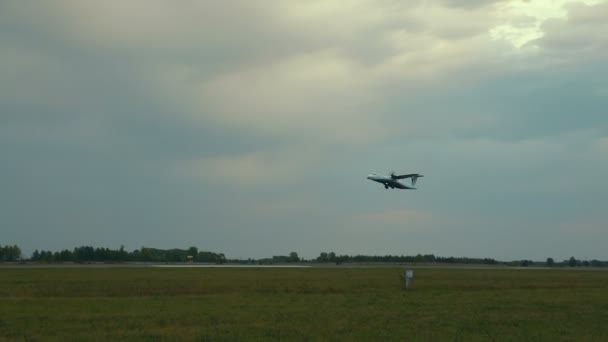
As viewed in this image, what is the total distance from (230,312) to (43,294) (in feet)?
47.1

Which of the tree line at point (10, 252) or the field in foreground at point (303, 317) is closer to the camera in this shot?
the field in foreground at point (303, 317)

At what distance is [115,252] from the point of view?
170 m

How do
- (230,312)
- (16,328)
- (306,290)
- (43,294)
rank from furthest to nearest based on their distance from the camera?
(306,290), (43,294), (230,312), (16,328)

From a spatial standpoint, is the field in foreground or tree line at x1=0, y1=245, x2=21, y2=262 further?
tree line at x1=0, y1=245, x2=21, y2=262

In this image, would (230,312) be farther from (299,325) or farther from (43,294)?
(43,294)

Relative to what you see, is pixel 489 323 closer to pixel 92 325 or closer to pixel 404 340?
pixel 404 340

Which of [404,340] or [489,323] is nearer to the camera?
[404,340]

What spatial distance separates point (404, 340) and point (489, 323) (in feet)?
18.3

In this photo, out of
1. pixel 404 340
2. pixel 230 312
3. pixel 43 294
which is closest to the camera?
pixel 404 340

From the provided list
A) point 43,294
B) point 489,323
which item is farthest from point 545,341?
point 43,294

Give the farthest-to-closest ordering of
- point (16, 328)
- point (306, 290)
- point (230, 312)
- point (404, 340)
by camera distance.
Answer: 1. point (306, 290)
2. point (230, 312)
3. point (16, 328)
4. point (404, 340)

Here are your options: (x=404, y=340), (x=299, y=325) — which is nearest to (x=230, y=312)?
(x=299, y=325)

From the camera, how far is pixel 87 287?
4019 cm

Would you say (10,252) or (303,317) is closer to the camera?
(303,317)
